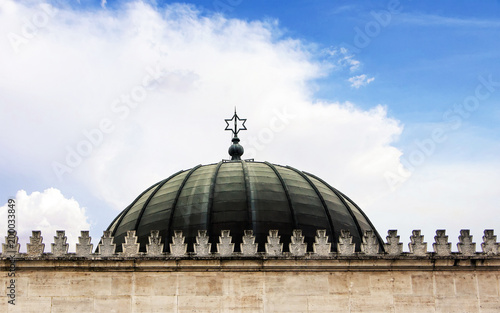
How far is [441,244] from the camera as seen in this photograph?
2777 cm

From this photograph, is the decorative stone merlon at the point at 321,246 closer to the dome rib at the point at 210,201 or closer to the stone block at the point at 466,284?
the stone block at the point at 466,284

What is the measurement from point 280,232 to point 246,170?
17.9 ft

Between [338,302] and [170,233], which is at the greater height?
[170,233]

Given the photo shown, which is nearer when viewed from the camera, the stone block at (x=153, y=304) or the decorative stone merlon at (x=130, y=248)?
the stone block at (x=153, y=304)

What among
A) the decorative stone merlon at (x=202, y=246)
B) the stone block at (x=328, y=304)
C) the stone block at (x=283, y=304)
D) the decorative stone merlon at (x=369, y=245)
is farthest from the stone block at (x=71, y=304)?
the decorative stone merlon at (x=369, y=245)

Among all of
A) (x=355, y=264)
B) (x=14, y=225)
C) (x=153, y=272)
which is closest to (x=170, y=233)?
(x=153, y=272)

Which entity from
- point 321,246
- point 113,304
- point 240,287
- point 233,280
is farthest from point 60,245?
point 321,246

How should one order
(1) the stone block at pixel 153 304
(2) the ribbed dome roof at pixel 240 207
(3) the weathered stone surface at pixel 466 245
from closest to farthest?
(1) the stone block at pixel 153 304
(3) the weathered stone surface at pixel 466 245
(2) the ribbed dome roof at pixel 240 207

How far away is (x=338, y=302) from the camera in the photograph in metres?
27.0

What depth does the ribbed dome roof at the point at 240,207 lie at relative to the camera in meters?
31.6

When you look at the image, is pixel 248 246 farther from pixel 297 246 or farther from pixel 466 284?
pixel 466 284

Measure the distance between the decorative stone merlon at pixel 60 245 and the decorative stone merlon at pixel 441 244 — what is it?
1468 cm

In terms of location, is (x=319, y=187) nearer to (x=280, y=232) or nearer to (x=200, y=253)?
(x=280, y=232)

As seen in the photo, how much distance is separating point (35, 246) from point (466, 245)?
56.4ft
